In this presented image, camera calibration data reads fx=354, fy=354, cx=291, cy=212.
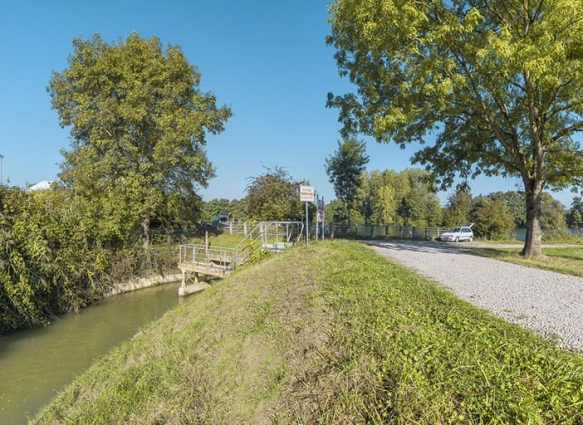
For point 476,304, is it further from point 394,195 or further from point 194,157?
point 394,195

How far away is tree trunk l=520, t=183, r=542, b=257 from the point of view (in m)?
12.8

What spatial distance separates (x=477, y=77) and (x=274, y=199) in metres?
→ 14.1

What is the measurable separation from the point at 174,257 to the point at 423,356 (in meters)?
19.6

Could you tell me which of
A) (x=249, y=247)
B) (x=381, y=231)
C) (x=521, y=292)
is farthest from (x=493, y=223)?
(x=521, y=292)

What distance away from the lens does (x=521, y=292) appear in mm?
6922

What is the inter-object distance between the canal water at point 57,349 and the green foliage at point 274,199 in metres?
8.95

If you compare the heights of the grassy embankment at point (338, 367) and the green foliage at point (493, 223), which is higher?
the green foliage at point (493, 223)

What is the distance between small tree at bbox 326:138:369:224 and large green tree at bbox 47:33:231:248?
1362 centimetres

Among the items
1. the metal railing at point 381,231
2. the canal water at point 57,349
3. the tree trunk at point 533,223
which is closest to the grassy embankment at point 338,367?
the canal water at point 57,349

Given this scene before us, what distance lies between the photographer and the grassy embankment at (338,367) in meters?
3.15

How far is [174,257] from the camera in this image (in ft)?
70.2

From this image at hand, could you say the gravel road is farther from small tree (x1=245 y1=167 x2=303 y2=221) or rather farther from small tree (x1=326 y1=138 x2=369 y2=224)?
small tree (x1=326 y1=138 x2=369 y2=224)

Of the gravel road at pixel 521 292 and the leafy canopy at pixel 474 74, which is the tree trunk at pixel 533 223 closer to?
the leafy canopy at pixel 474 74

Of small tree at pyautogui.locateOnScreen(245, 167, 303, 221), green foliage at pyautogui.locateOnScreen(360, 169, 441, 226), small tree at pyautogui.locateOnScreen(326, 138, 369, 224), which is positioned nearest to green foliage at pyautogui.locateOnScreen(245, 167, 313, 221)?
small tree at pyautogui.locateOnScreen(245, 167, 303, 221)
